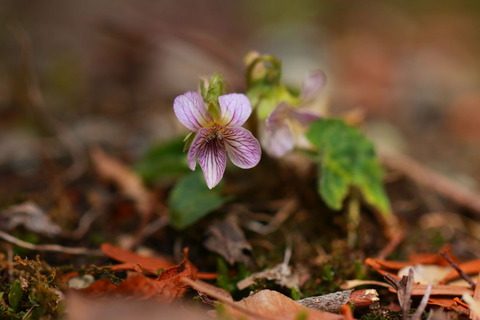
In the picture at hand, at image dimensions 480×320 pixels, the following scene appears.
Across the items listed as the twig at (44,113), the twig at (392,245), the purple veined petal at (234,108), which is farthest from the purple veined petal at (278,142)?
the twig at (44,113)

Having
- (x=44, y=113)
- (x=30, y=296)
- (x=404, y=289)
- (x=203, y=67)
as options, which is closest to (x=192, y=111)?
(x=30, y=296)

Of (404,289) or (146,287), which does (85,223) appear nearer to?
(146,287)

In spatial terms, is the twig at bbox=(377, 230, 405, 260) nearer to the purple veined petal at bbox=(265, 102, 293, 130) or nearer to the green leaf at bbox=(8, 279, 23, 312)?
the purple veined petal at bbox=(265, 102, 293, 130)

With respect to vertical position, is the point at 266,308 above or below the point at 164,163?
below

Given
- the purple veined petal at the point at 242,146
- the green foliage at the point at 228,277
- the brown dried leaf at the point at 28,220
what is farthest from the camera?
the brown dried leaf at the point at 28,220

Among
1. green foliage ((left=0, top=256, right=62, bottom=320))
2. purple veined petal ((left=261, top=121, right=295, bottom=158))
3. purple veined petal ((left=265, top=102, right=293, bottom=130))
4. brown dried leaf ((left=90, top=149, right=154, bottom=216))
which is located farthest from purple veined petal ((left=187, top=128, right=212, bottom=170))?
brown dried leaf ((left=90, top=149, right=154, bottom=216))

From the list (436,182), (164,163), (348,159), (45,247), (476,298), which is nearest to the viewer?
(476,298)

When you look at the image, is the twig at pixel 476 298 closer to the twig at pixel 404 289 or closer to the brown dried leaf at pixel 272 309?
the twig at pixel 404 289
